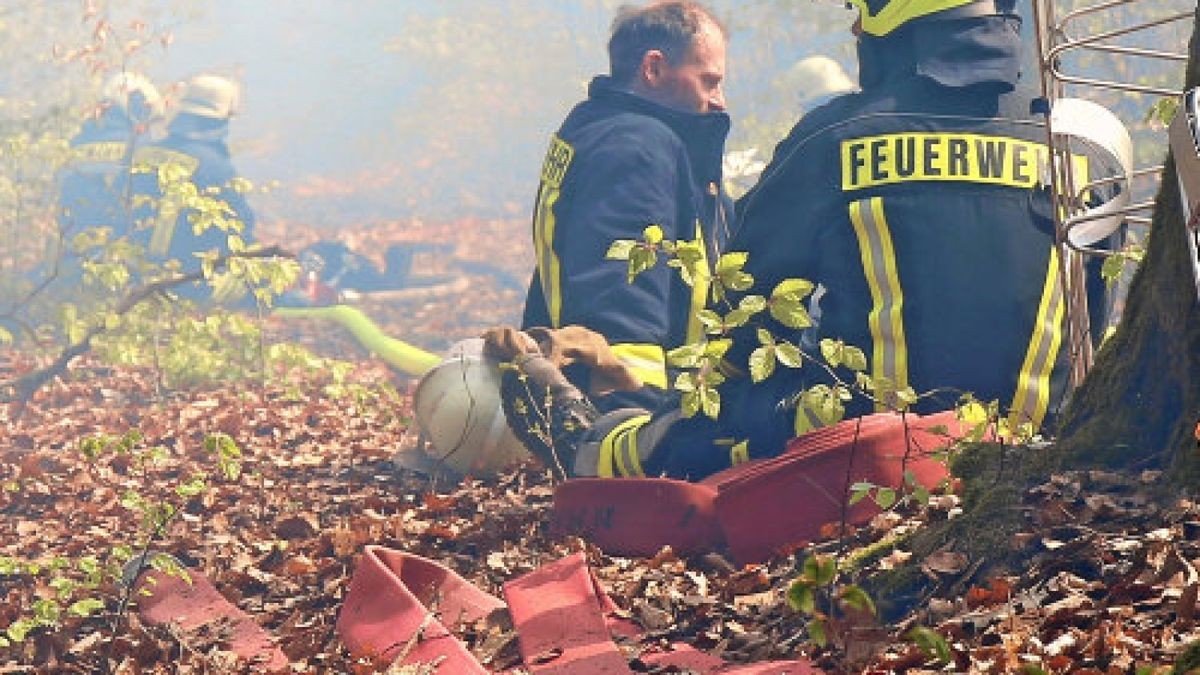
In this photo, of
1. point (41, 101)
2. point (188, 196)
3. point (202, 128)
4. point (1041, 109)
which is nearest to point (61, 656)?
point (1041, 109)

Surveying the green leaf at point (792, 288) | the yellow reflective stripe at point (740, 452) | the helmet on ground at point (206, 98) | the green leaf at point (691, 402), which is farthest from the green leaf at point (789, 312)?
the helmet on ground at point (206, 98)

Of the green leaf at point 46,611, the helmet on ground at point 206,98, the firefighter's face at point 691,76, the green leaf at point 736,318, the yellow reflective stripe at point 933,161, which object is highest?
the helmet on ground at point 206,98

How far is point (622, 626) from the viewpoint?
4230 millimetres

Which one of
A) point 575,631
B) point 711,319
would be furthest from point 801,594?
point 711,319

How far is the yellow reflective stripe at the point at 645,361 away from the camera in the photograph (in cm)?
668

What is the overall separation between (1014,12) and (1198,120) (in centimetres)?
255

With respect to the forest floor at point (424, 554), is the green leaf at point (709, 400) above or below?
above

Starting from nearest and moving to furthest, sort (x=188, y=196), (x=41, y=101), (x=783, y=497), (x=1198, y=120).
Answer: (x=1198, y=120), (x=783, y=497), (x=188, y=196), (x=41, y=101)

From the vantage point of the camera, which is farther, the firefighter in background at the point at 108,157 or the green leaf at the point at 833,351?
the firefighter in background at the point at 108,157

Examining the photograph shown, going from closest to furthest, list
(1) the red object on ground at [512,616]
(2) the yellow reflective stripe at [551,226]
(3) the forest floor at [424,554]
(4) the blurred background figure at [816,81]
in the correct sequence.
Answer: (3) the forest floor at [424,554]
(1) the red object on ground at [512,616]
(2) the yellow reflective stripe at [551,226]
(4) the blurred background figure at [816,81]

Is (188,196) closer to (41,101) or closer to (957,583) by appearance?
(957,583)

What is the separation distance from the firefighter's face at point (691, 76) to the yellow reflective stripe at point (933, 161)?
8.28 ft

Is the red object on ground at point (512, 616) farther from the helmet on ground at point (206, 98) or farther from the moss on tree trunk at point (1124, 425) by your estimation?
the helmet on ground at point (206, 98)

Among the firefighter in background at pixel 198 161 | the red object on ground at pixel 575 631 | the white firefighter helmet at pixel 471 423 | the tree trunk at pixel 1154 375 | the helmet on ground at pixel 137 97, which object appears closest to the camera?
the tree trunk at pixel 1154 375
